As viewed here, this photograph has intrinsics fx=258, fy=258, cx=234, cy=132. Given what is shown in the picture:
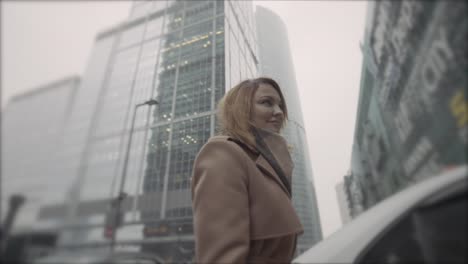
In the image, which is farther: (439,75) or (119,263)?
(119,263)

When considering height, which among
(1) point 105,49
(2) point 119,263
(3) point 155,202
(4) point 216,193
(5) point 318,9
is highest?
(1) point 105,49

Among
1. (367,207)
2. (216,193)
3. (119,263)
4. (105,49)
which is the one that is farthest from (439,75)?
(119,263)

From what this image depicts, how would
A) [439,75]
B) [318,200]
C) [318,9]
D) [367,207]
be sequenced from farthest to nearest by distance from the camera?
[318,200] < [318,9] < [367,207] < [439,75]

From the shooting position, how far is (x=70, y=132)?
1104 mm

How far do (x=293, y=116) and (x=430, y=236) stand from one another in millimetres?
920

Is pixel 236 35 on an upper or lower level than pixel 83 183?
upper

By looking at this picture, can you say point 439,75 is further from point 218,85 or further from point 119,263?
point 119,263

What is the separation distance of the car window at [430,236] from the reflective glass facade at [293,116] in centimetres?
61

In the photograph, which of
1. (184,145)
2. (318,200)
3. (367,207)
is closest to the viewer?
(367,207)

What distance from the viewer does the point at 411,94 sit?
49 cm

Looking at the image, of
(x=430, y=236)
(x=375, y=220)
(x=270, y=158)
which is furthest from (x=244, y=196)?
(x=430, y=236)

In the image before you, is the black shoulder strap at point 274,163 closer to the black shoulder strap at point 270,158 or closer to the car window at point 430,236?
the black shoulder strap at point 270,158

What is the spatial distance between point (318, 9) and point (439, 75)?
2.38 ft

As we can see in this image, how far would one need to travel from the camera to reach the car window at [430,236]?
0.36m
